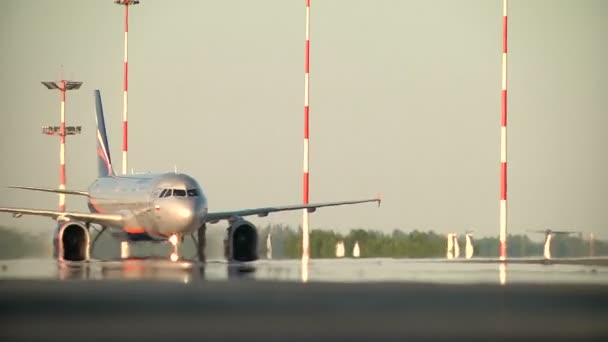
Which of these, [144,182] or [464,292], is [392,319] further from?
[144,182]

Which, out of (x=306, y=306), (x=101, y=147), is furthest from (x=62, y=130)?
(x=306, y=306)

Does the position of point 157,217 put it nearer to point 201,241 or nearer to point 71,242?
point 71,242

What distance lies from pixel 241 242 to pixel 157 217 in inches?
147

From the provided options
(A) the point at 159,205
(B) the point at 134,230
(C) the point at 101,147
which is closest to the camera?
(A) the point at 159,205

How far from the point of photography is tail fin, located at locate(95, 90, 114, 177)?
3115 inches

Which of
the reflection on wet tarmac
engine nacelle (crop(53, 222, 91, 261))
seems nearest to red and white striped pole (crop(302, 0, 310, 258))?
engine nacelle (crop(53, 222, 91, 261))

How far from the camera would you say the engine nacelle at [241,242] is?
6406 cm

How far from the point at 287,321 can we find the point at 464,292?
827cm

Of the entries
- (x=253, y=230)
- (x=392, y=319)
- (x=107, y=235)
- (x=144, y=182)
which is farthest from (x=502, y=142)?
(x=392, y=319)

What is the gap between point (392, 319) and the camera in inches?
929

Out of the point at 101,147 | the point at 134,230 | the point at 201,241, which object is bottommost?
the point at 201,241

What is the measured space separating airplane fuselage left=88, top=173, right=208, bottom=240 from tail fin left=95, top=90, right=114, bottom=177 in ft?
32.2

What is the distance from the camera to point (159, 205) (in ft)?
205

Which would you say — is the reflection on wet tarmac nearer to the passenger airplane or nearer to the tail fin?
the passenger airplane
